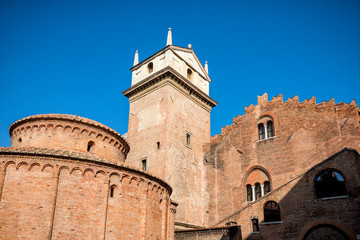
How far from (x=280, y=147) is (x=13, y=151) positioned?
16838 millimetres

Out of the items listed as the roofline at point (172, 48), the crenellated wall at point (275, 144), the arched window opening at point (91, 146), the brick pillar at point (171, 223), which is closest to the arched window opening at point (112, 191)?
the arched window opening at point (91, 146)

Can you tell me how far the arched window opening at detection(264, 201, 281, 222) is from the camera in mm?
19344

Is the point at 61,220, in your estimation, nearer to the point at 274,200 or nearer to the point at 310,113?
the point at 274,200

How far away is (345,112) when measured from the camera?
21.7 meters

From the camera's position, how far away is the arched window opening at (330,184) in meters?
18.0

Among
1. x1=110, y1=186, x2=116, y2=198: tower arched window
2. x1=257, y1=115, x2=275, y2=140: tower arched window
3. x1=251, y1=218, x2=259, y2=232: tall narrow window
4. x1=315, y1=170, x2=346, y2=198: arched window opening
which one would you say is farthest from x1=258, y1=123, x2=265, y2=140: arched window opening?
x1=110, y1=186, x2=116, y2=198: tower arched window

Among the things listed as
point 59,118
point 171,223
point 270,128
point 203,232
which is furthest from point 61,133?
point 270,128

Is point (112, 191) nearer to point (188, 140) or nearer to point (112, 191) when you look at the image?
point (112, 191)

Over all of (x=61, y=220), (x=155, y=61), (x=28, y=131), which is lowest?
(x=61, y=220)

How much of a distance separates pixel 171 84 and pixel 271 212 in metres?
12.9

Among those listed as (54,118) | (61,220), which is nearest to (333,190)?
(61,220)

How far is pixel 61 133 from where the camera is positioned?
659 inches

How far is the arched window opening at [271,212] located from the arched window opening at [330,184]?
94.8 inches

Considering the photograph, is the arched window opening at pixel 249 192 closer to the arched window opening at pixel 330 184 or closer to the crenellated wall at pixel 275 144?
the crenellated wall at pixel 275 144
